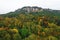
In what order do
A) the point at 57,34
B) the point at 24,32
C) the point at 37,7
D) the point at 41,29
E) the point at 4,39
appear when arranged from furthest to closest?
the point at 37,7, the point at 41,29, the point at 24,32, the point at 57,34, the point at 4,39

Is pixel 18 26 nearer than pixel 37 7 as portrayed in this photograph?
Yes

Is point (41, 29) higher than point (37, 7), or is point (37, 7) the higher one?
point (41, 29)

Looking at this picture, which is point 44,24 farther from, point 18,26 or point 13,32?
point 13,32

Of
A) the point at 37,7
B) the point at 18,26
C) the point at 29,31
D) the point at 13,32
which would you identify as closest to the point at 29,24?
the point at 18,26

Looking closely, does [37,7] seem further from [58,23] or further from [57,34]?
[57,34]

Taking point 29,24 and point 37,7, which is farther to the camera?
point 37,7

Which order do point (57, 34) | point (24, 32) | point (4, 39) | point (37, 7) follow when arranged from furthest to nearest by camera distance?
point (37, 7) → point (24, 32) → point (57, 34) → point (4, 39)

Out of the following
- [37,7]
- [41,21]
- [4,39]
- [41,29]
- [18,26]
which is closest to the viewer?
[4,39]

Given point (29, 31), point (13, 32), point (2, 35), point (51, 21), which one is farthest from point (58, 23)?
point (2, 35)

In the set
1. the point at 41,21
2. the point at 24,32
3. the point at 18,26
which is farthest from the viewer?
the point at 41,21
